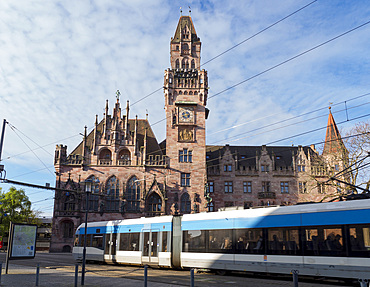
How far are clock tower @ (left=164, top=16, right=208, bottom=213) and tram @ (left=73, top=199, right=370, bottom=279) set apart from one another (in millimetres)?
20414

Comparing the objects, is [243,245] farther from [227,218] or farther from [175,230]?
[175,230]

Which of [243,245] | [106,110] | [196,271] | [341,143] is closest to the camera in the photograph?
[243,245]

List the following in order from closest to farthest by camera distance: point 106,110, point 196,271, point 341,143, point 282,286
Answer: point 282,286 < point 196,271 < point 341,143 < point 106,110

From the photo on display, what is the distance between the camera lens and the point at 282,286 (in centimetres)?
1272

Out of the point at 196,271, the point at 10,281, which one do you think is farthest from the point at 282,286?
the point at 10,281

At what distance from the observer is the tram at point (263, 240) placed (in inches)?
526

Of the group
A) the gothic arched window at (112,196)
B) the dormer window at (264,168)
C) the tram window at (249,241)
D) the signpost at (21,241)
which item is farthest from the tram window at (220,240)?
the dormer window at (264,168)

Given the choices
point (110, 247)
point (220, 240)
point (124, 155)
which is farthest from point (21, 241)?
point (124, 155)

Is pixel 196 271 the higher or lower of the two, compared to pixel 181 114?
lower

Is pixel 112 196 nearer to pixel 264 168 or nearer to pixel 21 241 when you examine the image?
pixel 264 168

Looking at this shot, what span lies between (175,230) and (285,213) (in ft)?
21.8

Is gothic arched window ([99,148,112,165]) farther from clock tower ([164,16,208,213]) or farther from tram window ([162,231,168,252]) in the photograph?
tram window ([162,231,168,252])

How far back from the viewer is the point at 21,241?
16500 millimetres

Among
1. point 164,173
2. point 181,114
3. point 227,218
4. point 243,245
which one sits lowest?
point 243,245
